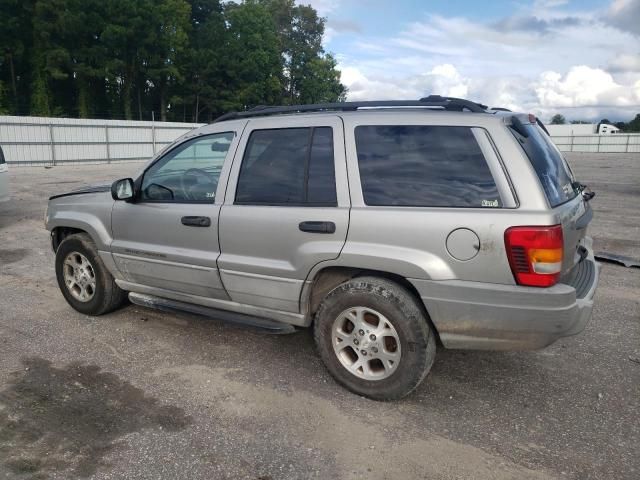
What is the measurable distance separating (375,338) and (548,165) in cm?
154


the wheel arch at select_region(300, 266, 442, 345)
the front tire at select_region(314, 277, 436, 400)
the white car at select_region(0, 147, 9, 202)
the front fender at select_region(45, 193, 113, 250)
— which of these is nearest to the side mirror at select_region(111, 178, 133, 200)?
the front fender at select_region(45, 193, 113, 250)

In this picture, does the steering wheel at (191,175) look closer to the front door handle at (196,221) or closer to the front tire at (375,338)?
the front door handle at (196,221)

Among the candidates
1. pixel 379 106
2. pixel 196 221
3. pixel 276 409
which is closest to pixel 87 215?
pixel 196 221

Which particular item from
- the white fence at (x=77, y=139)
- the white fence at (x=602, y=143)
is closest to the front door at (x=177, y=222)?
the white fence at (x=77, y=139)

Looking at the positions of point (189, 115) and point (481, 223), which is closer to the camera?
point (481, 223)

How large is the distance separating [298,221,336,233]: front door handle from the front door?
755 millimetres

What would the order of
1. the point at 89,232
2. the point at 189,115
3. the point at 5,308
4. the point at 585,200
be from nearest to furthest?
1. the point at 585,200
2. the point at 89,232
3. the point at 5,308
4. the point at 189,115

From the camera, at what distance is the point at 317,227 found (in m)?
3.33

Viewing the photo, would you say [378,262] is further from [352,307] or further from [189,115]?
[189,115]

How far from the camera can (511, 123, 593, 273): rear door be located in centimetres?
300

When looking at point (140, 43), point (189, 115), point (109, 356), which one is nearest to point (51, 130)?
point (109, 356)

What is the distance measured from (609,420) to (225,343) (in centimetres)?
278

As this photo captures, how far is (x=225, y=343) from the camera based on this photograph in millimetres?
4215

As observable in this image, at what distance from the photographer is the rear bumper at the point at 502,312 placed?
2.85 meters
